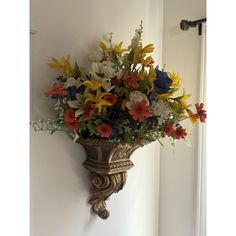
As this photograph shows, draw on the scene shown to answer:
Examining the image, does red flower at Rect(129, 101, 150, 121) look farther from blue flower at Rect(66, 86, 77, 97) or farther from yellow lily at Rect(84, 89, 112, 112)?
blue flower at Rect(66, 86, 77, 97)

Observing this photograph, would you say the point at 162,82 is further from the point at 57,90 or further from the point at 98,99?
the point at 57,90

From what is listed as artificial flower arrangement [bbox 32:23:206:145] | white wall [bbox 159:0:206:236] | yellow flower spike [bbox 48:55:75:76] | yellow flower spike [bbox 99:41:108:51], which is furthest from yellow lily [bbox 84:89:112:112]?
white wall [bbox 159:0:206:236]

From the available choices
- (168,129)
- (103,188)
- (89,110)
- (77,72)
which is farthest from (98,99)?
(103,188)

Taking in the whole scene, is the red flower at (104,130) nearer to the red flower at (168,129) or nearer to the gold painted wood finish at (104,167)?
the gold painted wood finish at (104,167)

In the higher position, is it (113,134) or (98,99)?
(98,99)

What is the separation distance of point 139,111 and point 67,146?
1.03ft

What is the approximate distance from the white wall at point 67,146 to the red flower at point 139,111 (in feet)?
0.92

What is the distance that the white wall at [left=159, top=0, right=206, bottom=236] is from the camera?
151cm

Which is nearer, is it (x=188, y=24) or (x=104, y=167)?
(x=104, y=167)

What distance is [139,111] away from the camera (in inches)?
36.4

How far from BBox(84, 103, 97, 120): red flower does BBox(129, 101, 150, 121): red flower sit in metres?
0.11
